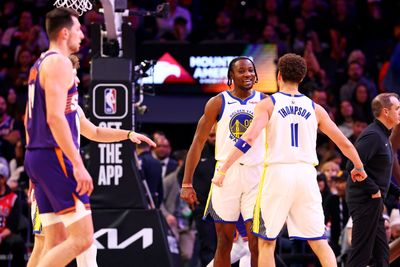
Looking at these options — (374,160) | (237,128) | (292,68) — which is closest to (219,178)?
(237,128)

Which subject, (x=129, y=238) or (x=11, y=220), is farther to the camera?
(x=11, y=220)

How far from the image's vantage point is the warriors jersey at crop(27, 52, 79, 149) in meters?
6.73

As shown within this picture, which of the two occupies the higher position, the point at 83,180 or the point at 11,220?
→ the point at 83,180

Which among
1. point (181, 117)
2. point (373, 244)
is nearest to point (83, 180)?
point (373, 244)

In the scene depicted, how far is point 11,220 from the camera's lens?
43.0 ft

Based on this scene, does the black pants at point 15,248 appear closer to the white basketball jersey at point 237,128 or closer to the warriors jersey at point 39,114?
the white basketball jersey at point 237,128

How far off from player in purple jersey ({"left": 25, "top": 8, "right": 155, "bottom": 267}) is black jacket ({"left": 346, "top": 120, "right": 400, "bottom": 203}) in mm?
3777

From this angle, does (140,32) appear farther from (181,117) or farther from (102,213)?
(102,213)

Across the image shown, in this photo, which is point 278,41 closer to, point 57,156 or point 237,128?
point 237,128

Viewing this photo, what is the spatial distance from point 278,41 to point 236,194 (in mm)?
8212

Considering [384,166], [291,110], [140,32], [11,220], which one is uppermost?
[140,32]

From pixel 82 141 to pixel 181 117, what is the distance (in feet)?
7.37

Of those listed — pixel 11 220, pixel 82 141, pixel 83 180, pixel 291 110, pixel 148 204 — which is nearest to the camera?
pixel 83 180

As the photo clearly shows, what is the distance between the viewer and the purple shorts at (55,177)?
667 cm
